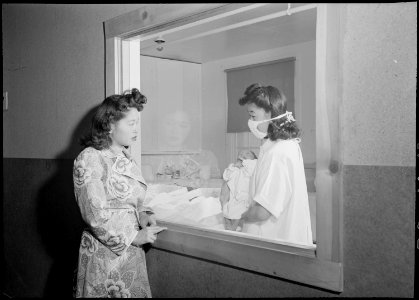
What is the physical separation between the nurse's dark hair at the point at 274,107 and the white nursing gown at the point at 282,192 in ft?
0.18

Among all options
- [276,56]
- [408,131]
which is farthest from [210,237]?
[276,56]

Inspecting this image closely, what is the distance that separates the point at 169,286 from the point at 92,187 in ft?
2.31

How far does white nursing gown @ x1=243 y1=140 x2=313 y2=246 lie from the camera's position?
6.42ft

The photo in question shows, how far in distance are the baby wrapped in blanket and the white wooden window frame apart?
451 mm

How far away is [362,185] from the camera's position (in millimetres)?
1354

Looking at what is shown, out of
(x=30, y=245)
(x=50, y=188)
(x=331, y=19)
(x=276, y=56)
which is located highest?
(x=276, y=56)

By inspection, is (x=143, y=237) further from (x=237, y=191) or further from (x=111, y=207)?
(x=237, y=191)

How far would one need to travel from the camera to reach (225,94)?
5.17 metres

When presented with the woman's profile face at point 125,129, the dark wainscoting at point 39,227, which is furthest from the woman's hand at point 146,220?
the dark wainscoting at point 39,227

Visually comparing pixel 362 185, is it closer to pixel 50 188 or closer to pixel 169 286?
pixel 169 286

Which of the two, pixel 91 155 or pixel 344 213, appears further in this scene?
pixel 91 155

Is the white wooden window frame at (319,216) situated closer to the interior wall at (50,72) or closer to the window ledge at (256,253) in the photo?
the window ledge at (256,253)

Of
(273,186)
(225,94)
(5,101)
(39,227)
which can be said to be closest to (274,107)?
(273,186)

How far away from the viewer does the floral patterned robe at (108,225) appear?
168cm
